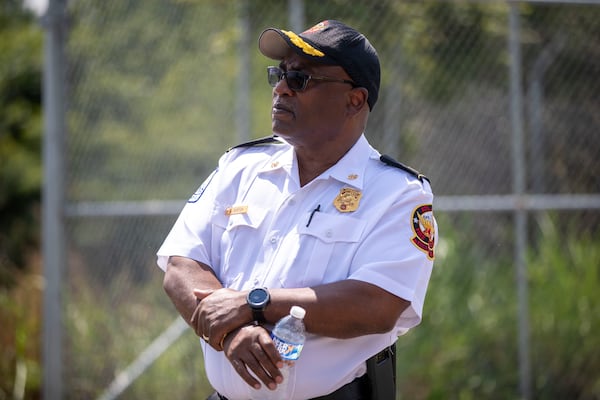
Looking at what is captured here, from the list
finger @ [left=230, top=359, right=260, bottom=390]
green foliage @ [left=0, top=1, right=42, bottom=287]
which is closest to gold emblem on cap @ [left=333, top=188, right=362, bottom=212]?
finger @ [left=230, top=359, right=260, bottom=390]

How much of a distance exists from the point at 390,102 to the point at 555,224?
166cm

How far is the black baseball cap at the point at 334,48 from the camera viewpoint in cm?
270

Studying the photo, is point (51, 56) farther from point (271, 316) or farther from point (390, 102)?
point (271, 316)

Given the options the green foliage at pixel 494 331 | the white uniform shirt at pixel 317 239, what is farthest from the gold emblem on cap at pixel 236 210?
the green foliage at pixel 494 331

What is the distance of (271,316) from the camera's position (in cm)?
245

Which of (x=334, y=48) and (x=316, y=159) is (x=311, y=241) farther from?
(x=334, y=48)

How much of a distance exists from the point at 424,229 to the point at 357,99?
1.78 feet

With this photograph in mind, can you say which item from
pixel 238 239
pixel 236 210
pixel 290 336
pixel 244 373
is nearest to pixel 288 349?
pixel 290 336

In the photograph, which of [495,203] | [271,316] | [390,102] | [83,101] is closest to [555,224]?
[495,203]

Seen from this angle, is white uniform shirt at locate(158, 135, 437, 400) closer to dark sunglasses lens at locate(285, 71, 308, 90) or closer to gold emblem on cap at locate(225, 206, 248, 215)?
gold emblem on cap at locate(225, 206, 248, 215)

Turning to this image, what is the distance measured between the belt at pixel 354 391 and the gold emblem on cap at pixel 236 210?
Result: 695 millimetres

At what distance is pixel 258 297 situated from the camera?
96.8 inches

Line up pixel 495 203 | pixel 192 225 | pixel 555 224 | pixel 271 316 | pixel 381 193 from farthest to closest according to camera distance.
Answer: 1. pixel 555 224
2. pixel 495 203
3. pixel 192 225
4. pixel 381 193
5. pixel 271 316

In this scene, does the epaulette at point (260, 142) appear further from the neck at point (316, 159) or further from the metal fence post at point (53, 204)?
the metal fence post at point (53, 204)
